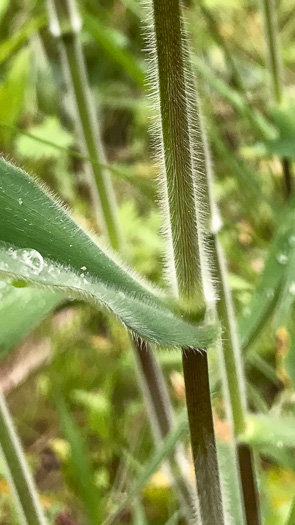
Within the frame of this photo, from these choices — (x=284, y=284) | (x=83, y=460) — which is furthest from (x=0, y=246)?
(x=83, y=460)

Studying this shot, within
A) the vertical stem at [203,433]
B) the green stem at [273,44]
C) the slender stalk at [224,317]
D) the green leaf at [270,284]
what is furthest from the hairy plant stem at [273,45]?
the vertical stem at [203,433]

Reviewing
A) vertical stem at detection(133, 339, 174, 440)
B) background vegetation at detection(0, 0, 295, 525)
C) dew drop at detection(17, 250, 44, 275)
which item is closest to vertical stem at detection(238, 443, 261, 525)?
background vegetation at detection(0, 0, 295, 525)

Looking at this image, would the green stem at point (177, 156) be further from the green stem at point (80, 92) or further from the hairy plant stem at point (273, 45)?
the hairy plant stem at point (273, 45)

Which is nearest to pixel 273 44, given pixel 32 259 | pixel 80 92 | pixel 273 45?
pixel 273 45

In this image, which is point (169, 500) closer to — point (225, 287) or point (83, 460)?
point (83, 460)

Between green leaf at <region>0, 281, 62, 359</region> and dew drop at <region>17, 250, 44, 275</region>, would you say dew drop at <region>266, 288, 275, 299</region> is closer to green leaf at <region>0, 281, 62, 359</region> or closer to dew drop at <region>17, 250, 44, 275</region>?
green leaf at <region>0, 281, 62, 359</region>
